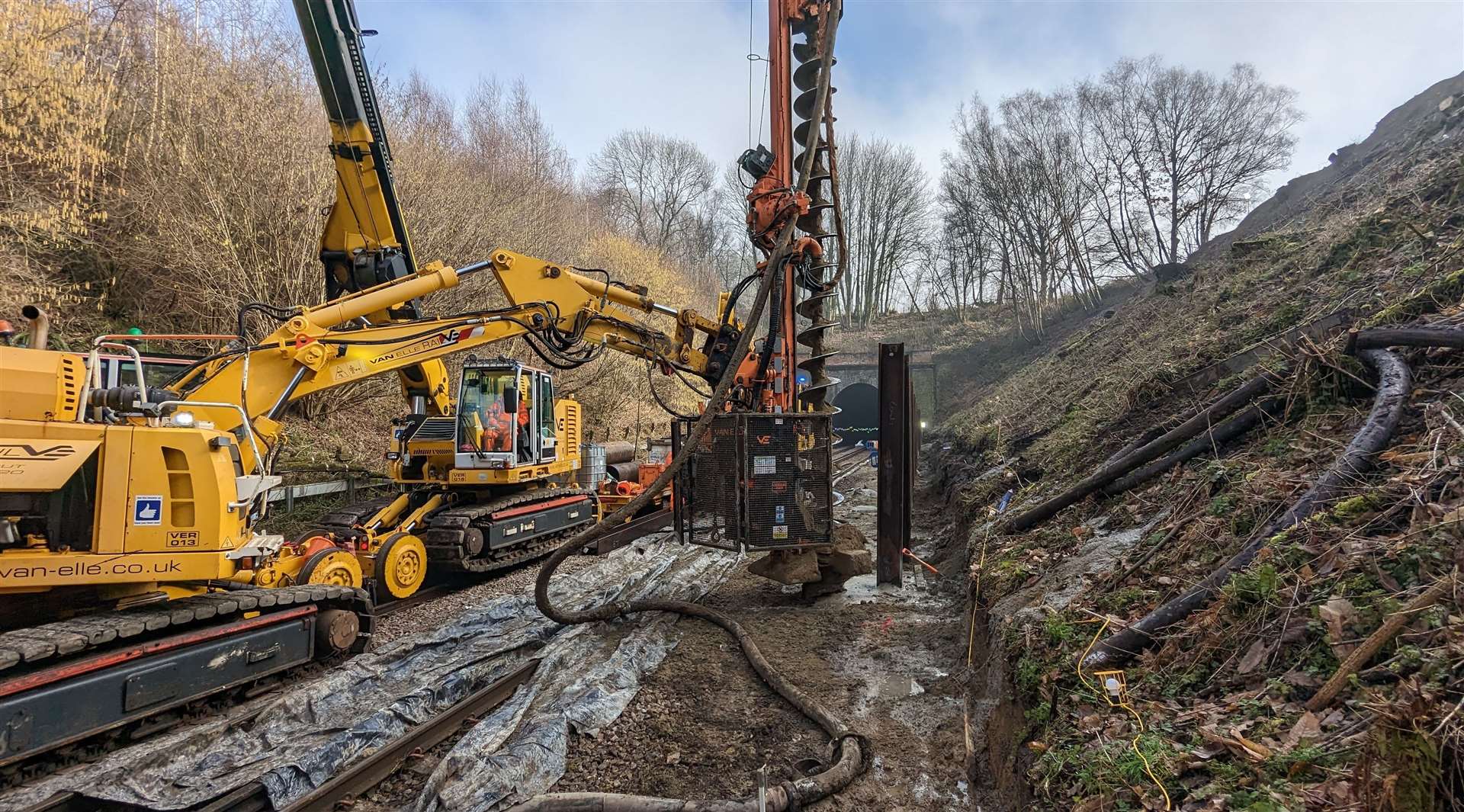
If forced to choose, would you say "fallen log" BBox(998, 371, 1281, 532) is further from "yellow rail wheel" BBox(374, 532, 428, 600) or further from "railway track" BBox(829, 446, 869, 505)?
"railway track" BBox(829, 446, 869, 505)

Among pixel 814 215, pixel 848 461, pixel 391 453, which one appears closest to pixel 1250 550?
pixel 814 215

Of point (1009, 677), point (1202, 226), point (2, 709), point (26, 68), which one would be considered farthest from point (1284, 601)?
point (1202, 226)

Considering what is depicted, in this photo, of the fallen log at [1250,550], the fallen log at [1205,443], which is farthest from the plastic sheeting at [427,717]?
the fallen log at [1205,443]

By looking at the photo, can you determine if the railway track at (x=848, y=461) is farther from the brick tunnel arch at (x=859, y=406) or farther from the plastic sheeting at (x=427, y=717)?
the plastic sheeting at (x=427, y=717)

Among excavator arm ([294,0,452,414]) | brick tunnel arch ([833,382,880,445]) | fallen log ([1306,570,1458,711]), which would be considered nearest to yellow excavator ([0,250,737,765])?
Answer: excavator arm ([294,0,452,414])

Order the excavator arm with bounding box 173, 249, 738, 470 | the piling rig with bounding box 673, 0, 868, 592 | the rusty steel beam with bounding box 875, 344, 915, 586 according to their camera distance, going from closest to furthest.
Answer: the excavator arm with bounding box 173, 249, 738, 470 < the piling rig with bounding box 673, 0, 868, 592 < the rusty steel beam with bounding box 875, 344, 915, 586

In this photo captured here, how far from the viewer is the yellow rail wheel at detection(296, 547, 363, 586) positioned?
691 cm

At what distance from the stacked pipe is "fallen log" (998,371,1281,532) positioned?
2.56m

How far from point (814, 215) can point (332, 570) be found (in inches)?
264

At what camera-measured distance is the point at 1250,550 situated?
3701 millimetres

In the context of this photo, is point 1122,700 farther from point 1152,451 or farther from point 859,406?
point 859,406

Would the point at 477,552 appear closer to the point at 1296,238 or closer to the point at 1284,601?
the point at 1284,601

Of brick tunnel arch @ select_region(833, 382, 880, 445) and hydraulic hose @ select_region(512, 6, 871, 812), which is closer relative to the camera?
hydraulic hose @ select_region(512, 6, 871, 812)

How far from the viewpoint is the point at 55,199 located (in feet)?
33.8
